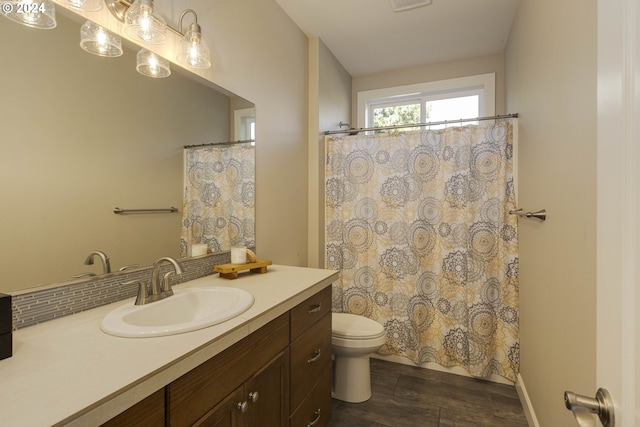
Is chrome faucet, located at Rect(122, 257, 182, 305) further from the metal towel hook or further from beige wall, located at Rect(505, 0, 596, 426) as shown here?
beige wall, located at Rect(505, 0, 596, 426)

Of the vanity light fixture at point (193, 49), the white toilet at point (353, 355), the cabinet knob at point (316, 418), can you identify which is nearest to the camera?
the vanity light fixture at point (193, 49)

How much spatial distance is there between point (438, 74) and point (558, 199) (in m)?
2.14

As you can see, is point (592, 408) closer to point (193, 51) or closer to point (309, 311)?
point (309, 311)

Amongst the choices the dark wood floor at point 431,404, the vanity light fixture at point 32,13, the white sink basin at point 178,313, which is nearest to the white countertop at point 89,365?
the white sink basin at point 178,313

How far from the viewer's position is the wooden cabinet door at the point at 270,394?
103 cm

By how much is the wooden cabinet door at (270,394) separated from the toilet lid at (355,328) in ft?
2.45

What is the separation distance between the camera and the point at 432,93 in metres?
3.04

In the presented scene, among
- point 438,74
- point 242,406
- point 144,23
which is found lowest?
point 242,406

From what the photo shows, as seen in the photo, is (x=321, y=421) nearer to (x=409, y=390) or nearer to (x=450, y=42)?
(x=409, y=390)

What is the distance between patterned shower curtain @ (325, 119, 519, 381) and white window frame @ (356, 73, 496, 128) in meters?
0.73

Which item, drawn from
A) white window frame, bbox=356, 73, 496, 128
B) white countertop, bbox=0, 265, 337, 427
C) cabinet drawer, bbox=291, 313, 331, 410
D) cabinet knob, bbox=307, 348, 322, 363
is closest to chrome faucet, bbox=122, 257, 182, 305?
white countertop, bbox=0, 265, 337, 427

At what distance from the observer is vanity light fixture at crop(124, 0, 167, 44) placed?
114cm

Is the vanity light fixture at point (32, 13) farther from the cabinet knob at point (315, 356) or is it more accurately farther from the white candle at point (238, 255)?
the cabinet knob at point (315, 356)

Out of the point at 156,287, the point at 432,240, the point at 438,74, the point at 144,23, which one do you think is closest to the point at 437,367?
the point at 432,240
